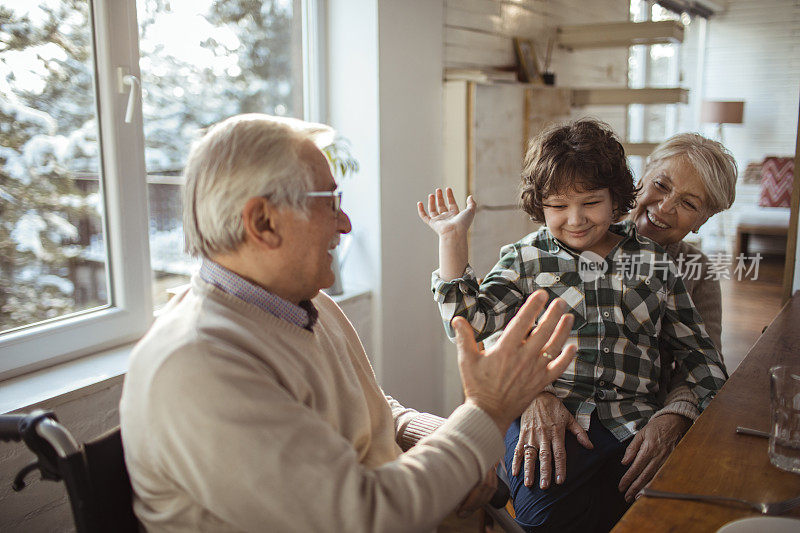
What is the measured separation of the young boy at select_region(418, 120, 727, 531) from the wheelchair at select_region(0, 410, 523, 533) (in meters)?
0.83

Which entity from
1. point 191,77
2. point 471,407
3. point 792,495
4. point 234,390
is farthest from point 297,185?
point 191,77

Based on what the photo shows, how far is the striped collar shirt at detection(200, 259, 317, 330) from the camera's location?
106 centimetres

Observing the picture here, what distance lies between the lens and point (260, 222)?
3.42ft

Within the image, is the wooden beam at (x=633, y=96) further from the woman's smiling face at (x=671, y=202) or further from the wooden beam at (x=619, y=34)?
the woman's smiling face at (x=671, y=202)

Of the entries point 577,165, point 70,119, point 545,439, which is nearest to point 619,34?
point 577,165

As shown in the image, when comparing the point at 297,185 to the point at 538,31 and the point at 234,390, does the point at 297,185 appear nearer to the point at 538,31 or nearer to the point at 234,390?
the point at 234,390

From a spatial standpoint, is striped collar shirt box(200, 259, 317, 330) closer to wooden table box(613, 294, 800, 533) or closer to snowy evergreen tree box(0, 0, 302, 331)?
wooden table box(613, 294, 800, 533)

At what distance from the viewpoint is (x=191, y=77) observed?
2.22 m

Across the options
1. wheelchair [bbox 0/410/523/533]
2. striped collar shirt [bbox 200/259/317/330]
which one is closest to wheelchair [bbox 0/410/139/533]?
wheelchair [bbox 0/410/523/533]

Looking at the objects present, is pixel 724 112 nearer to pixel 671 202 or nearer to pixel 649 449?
pixel 671 202

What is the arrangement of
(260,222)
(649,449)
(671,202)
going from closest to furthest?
(260,222), (649,449), (671,202)

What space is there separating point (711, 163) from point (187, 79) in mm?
1602

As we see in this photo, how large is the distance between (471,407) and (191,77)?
162cm

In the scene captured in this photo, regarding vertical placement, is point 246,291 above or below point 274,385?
above
